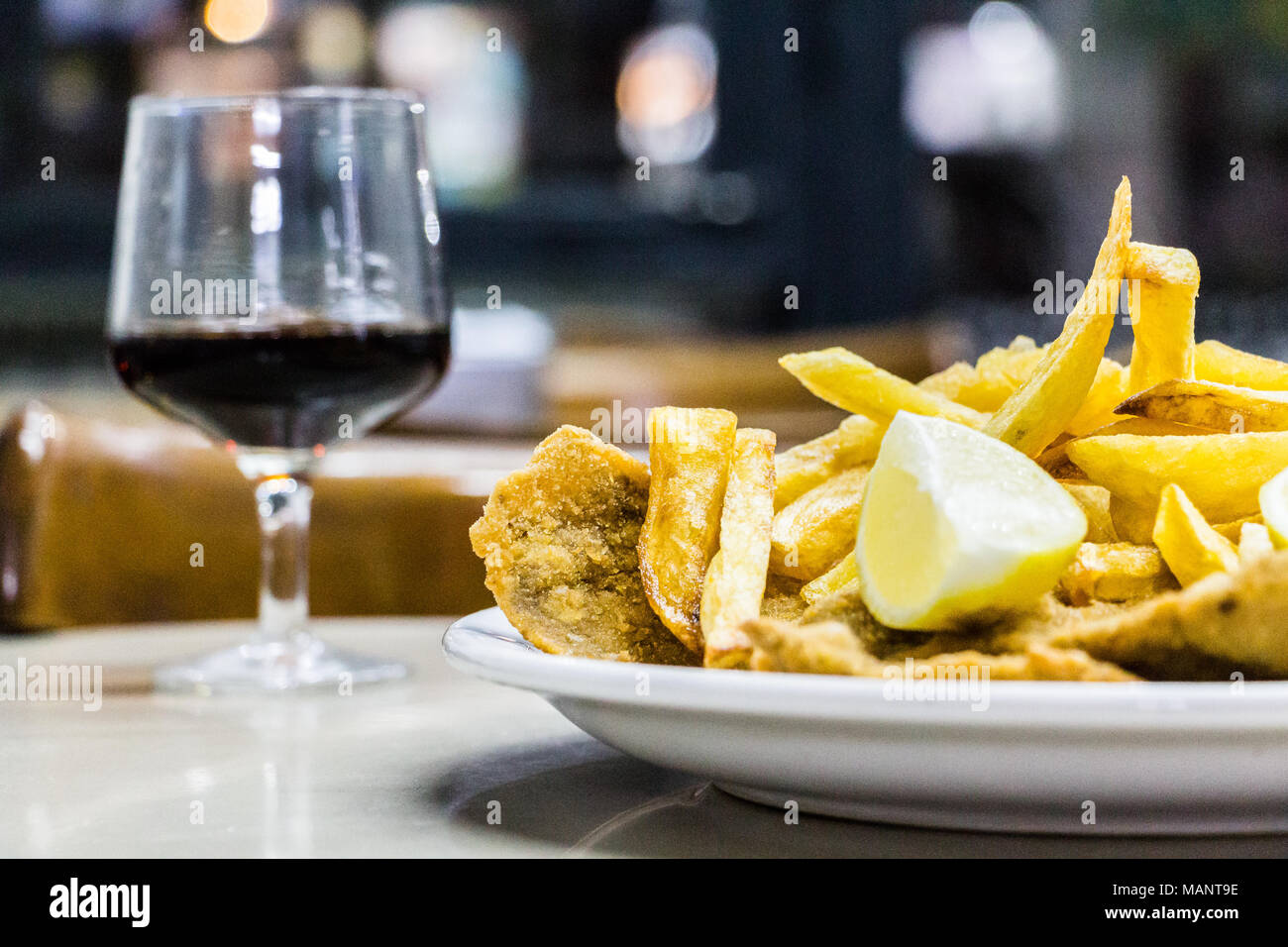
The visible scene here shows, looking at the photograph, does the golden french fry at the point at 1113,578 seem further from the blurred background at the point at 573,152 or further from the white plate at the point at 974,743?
the blurred background at the point at 573,152

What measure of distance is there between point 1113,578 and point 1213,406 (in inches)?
5.1

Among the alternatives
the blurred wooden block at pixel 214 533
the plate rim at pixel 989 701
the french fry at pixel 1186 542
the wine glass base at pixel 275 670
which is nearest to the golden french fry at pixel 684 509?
the plate rim at pixel 989 701

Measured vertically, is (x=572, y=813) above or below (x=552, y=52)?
below

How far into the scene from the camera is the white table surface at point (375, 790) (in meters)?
0.64

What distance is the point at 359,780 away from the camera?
2.59ft

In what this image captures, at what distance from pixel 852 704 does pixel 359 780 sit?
327mm

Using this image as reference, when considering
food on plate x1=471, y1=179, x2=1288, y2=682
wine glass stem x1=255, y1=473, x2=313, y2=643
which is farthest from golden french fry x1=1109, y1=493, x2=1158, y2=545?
wine glass stem x1=255, y1=473, x2=313, y2=643

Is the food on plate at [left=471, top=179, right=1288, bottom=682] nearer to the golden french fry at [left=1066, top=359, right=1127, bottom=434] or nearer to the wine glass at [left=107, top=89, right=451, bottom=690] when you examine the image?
the golden french fry at [left=1066, top=359, right=1127, bottom=434]

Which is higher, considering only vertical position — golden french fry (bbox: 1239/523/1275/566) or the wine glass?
the wine glass

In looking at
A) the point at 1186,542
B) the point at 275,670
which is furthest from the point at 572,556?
the point at 275,670

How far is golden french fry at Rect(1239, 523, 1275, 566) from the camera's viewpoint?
0.64m

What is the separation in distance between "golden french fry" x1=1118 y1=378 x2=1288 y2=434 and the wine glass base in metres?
0.59

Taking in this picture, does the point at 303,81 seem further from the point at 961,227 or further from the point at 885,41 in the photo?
the point at 961,227
